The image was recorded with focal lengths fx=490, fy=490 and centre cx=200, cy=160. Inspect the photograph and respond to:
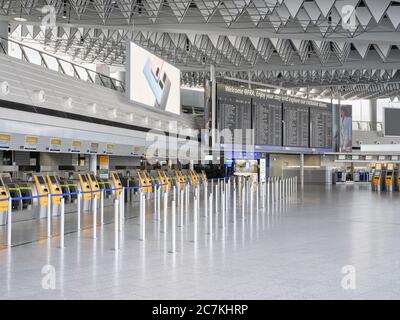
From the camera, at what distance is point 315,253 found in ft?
26.4

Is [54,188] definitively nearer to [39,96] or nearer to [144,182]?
[39,96]

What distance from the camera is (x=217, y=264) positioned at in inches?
280

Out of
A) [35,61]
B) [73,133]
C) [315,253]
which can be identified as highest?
[35,61]

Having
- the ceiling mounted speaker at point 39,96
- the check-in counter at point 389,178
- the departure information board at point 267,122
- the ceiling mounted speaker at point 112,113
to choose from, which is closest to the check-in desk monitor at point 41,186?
the ceiling mounted speaker at point 39,96

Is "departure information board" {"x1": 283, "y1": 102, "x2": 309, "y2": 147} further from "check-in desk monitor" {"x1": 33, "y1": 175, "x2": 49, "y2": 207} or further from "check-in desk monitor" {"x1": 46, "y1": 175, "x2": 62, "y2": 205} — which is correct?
"check-in desk monitor" {"x1": 33, "y1": 175, "x2": 49, "y2": 207}

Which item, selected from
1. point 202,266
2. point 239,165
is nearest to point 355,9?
point 239,165

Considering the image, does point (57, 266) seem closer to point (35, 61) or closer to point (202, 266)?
point (202, 266)

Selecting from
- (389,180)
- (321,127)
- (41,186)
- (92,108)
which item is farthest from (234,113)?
(41,186)

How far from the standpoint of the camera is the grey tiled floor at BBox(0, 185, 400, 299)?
5.51 metres

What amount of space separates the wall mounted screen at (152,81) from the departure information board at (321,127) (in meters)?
11.2

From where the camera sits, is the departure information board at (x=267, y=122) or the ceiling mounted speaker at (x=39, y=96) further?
the departure information board at (x=267, y=122)

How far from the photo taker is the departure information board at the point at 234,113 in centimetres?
2688

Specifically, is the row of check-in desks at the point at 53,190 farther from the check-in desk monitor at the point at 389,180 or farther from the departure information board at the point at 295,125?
the check-in desk monitor at the point at 389,180

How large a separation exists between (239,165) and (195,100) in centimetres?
1610
